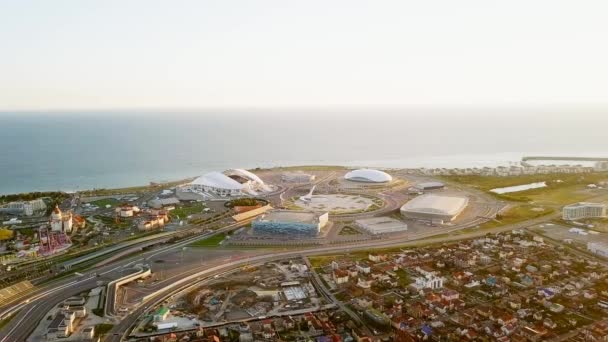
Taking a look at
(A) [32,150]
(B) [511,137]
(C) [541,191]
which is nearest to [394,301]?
(C) [541,191]

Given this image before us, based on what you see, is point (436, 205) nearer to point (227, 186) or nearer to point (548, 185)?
point (227, 186)

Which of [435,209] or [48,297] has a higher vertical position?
[435,209]

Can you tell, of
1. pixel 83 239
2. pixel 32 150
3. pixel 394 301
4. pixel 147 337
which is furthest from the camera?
pixel 32 150

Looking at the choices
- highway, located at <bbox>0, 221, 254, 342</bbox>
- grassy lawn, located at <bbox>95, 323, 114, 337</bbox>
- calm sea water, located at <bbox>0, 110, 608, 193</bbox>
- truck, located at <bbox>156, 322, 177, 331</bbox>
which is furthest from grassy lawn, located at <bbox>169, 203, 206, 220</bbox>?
calm sea water, located at <bbox>0, 110, 608, 193</bbox>

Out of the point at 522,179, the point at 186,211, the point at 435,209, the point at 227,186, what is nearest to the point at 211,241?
the point at 186,211

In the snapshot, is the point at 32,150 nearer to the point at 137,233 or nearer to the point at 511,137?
the point at 137,233

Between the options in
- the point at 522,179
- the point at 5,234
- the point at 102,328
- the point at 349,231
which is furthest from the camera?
the point at 522,179

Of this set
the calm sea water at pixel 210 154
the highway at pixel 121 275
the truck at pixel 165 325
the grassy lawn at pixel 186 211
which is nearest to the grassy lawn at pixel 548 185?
the highway at pixel 121 275

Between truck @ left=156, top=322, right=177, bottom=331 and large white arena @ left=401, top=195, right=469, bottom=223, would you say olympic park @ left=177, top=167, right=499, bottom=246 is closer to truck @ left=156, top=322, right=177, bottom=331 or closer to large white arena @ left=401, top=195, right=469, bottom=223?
large white arena @ left=401, top=195, right=469, bottom=223
